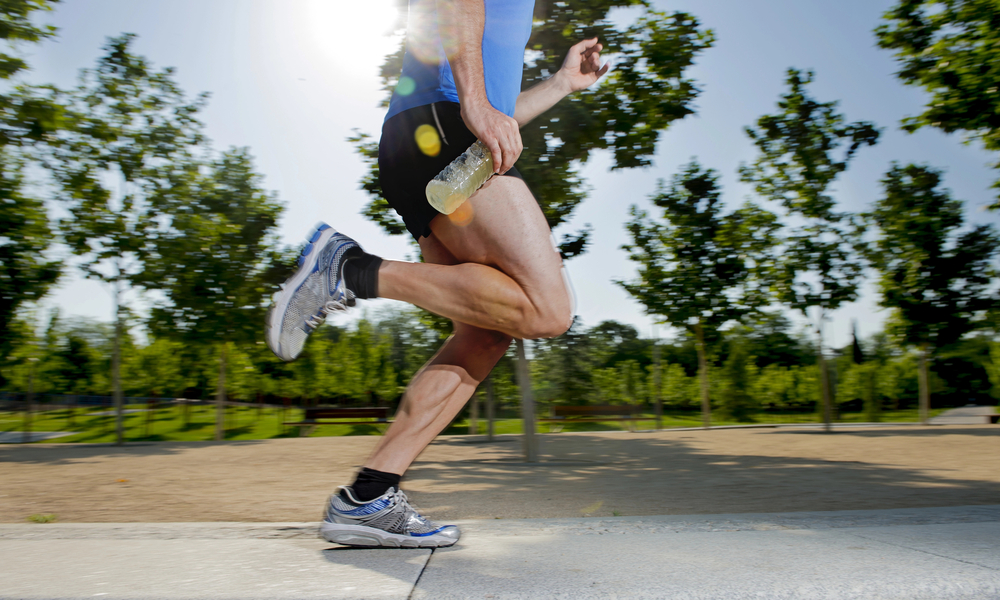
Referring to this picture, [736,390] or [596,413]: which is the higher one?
[736,390]

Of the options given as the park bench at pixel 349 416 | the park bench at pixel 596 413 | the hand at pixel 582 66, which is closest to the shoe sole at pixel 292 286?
the hand at pixel 582 66

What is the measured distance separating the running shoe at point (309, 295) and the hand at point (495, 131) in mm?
576

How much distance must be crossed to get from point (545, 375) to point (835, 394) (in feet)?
67.3

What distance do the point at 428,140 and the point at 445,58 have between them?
294mm

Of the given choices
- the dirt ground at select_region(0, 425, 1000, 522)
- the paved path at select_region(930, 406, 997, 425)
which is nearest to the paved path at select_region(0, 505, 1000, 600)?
the dirt ground at select_region(0, 425, 1000, 522)

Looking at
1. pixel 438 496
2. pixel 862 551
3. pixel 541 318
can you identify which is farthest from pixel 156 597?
pixel 438 496

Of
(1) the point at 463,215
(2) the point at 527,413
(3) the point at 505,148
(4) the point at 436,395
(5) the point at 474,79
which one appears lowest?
(2) the point at 527,413

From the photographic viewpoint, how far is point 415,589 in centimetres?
142

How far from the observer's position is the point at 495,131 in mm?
1767

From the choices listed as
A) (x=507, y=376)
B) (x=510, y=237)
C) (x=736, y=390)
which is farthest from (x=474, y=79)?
(x=736, y=390)

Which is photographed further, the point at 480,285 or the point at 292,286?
the point at 292,286

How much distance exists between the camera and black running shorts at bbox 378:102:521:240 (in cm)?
190

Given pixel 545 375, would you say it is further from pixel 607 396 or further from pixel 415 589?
pixel 415 589

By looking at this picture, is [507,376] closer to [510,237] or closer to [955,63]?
[955,63]
